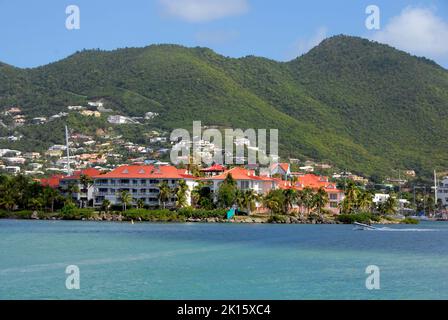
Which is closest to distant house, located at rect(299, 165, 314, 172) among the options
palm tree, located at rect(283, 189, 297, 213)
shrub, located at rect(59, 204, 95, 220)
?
palm tree, located at rect(283, 189, 297, 213)

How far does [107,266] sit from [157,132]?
349 ft

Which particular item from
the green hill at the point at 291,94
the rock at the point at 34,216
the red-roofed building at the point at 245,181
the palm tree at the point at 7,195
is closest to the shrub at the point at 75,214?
the rock at the point at 34,216

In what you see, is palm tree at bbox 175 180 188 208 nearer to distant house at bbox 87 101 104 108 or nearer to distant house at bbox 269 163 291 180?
distant house at bbox 269 163 291 180

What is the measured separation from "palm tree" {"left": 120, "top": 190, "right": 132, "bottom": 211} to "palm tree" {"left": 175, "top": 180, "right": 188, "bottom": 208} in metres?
4.77

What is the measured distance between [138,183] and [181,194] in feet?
19.2

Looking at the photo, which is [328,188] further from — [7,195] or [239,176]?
[7,195]

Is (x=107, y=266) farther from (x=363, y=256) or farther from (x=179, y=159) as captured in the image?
(x=179, y=159)

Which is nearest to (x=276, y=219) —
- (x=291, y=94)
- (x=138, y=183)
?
(x=138, y=183)

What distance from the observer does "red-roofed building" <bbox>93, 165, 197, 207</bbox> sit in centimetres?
7756

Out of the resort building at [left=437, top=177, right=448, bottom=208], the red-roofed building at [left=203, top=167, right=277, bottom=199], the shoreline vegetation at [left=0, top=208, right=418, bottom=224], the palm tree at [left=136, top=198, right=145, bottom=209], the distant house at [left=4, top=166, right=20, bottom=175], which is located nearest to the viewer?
the shoreline vegetation at [left=0, top=208, right=418, bottom=224]

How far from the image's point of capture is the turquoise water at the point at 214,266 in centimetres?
2486

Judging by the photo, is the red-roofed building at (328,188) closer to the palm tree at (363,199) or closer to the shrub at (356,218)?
the palm tree at (363,199)

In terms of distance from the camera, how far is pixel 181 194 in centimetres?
7438
